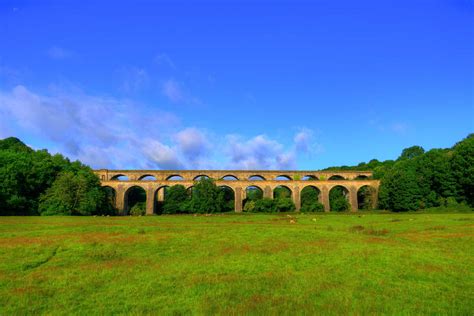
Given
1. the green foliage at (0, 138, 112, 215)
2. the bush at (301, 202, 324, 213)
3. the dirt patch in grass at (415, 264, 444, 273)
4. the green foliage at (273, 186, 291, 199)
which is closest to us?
the dirt patch in grass at (415, 264, 444, 273)

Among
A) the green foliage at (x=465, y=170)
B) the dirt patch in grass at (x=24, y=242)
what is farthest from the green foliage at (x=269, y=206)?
the dirt patch in grass at (x=24, y=242)

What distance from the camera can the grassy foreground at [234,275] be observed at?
9094 millimetres

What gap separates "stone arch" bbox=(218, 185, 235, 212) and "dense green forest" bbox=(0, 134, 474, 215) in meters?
0.19

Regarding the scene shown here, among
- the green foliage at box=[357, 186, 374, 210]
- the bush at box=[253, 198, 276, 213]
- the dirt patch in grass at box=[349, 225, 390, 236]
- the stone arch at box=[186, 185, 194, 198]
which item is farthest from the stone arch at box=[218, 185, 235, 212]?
the dirt patch in grass at box=[349, 225, 390, 236]

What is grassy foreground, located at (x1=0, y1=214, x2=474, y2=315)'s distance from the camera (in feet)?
29.8

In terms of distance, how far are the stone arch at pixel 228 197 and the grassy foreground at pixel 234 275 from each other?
4844 centimetres

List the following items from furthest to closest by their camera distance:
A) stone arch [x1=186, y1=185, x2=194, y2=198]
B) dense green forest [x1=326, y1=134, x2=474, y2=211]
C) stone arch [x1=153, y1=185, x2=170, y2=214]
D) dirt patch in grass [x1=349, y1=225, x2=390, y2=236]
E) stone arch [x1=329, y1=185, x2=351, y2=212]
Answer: stone arch [x1=329, y1=185, x2=351, y2=212]
stone arch [x1=153, y1=185, x2=170, y2=214]
stone arch [x1=186, y1=185, x2=194, y2=198]
dense green forest [x1=326, y1=134, x2=474, y2=211]
dirt patch in grass [x1=349, y1=225, x2=390, y2=236]

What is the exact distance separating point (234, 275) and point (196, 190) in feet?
168

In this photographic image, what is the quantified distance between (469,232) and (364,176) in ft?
217

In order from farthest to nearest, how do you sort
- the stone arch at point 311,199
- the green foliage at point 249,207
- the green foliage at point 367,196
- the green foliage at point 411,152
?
the green foliage at point 411,152, the green foliage at point 367,196, the stone arch at point 311,199, the green foliage at point 249,207

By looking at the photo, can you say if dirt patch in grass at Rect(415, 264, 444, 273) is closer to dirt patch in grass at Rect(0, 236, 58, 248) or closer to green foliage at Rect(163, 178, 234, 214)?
dirt patch in grass at Rect(0, 236, 58, 248)

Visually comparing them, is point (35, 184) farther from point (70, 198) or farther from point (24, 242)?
point (24, 242)

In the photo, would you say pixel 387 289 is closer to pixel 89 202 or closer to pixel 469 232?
pixel 469 232

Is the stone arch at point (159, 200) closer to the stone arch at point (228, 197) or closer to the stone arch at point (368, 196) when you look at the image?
the stone arch at point (228, 197)
